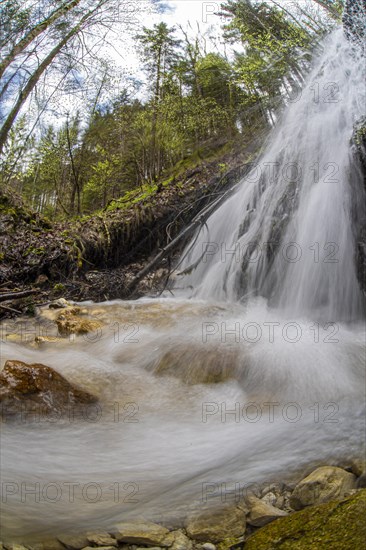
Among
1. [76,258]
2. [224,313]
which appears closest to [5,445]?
[224,313]

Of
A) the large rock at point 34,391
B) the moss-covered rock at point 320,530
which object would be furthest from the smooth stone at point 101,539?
the large rock at point 34,391

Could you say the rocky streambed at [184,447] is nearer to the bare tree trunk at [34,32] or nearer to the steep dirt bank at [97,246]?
the steep dirt bank at [97,246]

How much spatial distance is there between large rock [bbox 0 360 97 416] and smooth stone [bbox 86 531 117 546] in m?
0.96

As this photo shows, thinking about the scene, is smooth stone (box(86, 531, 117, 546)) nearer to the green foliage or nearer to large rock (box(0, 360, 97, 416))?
large rock (box(0, 360, 97, 416))

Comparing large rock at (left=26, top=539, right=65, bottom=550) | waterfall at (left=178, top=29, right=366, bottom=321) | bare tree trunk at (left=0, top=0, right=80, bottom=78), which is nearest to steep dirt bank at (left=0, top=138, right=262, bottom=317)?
waterfall at (left=178, top=29, right=366, bottom=321)

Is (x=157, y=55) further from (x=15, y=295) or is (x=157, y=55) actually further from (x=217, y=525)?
(x=217, y=525)

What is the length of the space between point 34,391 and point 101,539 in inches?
44.2

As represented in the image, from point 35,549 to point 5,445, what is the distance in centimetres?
78

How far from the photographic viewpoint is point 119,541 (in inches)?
54.6

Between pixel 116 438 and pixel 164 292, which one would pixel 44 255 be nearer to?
pixel 164 292

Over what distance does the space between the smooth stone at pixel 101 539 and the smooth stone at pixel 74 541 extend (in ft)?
0.06

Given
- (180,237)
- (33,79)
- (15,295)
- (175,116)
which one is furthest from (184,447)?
(175,116)

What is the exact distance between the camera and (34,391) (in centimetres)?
226

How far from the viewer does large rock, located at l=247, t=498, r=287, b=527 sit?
1.48 metres
